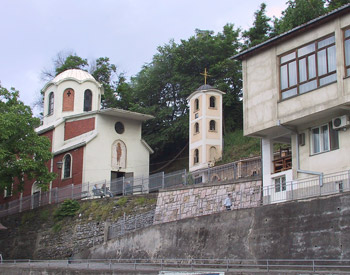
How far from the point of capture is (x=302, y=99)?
78.0 ft

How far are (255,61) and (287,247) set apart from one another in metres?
8.95

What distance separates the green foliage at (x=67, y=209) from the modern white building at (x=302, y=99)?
14.1 meters

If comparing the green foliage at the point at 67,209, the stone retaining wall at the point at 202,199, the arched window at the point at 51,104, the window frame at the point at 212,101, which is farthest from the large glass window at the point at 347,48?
the arched window at the point at 51,104

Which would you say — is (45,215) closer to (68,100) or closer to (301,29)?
(68,100)

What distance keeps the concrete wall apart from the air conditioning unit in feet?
10.8

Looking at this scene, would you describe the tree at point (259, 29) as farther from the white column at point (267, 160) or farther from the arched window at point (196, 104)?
the white column at point (267, 160)

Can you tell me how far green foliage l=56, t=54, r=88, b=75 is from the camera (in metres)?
60.7

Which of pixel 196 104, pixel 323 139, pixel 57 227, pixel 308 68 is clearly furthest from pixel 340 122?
pixel 196 104

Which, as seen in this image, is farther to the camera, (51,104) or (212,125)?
(51,104)

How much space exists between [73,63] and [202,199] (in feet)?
117

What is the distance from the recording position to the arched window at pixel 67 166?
1658 inches

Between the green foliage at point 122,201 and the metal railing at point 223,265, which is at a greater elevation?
the green foliage at point 122,201

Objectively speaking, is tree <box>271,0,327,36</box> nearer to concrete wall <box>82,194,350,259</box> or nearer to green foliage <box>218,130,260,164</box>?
green foliage <box>218,130,260,164</box>

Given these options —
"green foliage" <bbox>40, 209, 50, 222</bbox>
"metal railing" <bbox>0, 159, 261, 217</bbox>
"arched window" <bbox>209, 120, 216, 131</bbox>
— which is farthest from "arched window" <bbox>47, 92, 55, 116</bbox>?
"arched window" <bbox>209, 120, 216, 131</bbox>
